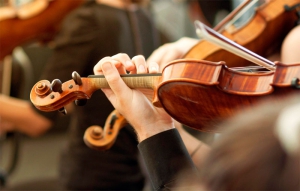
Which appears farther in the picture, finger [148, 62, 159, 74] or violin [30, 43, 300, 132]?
finger [148, 62, 159, 74]

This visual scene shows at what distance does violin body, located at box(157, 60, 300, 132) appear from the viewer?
750mm

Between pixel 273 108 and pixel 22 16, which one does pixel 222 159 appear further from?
pixel 22 16

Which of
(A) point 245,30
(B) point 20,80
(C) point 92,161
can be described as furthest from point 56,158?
(A) point 245,30

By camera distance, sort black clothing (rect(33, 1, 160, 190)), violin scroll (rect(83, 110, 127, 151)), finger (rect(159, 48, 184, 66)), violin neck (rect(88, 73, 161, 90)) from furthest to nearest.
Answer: black clothing (rect(33, 1, 160, 190)) < finger (rect(159, 48, 184, 66)) < violin scroll (rect(83, 110, 127, 151)) < violin neck (rect(88, 73, 161, 90))

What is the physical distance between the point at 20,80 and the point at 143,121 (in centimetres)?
128

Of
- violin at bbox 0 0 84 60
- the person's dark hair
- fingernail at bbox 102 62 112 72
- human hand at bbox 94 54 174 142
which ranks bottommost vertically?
the person's dark hair

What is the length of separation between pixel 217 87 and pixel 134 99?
19 centimetres

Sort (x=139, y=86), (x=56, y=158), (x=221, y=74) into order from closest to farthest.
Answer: (x=221, y=74), (x=139, y=86), (x=56, y=158)

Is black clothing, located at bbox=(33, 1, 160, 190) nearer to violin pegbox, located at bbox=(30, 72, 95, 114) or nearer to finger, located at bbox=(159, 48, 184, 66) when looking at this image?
finger, located at bbox=(159, 48, 184, 66)

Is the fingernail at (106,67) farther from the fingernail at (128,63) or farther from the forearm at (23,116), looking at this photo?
the forearm at (23,116)

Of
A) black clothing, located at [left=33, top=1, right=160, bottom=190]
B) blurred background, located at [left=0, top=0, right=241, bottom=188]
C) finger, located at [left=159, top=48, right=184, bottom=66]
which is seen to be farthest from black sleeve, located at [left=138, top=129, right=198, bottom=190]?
blurred background, located at [left=0, top=0, right=241, bottom=188]

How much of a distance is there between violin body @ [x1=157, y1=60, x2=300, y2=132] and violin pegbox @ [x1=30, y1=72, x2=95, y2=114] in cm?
17

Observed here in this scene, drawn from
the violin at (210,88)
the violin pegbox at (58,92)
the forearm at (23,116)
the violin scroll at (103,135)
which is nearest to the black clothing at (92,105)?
the forearm at (23,116)

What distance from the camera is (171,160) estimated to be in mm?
855
